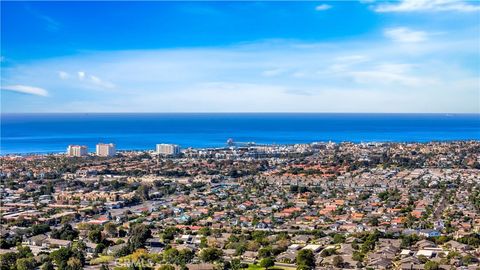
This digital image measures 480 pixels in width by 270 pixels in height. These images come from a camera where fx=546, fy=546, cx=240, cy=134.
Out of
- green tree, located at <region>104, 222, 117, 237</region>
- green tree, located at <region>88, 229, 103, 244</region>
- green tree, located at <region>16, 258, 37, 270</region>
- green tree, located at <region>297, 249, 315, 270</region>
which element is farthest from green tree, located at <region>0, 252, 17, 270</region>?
green tree, located at <region>297, 249, 315, 270</region>

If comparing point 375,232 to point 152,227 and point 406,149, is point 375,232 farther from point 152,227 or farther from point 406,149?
point 406,149

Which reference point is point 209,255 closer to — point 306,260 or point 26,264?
point 306,260

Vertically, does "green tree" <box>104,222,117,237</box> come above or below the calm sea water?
below

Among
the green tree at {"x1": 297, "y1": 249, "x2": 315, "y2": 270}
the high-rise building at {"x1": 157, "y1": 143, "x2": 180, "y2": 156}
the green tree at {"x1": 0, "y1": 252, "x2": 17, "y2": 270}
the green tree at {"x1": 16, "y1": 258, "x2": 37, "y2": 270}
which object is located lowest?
the green tree at {"x1": 0, "y1": 252, "x2": 17, "y2": 270}

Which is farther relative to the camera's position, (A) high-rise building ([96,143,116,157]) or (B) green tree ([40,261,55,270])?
(A) high-rise building ([96,143,116,157])

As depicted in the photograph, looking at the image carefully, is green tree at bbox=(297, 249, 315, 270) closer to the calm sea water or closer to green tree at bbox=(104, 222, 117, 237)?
green tree at bbox=(104, 222, 117, 237)

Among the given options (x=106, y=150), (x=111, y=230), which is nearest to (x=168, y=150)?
(x=106, y=150)

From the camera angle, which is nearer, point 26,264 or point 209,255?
point 26,264

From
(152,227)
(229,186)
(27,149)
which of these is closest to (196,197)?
(229,186)

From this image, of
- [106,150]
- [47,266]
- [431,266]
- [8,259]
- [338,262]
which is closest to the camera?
[431,266]

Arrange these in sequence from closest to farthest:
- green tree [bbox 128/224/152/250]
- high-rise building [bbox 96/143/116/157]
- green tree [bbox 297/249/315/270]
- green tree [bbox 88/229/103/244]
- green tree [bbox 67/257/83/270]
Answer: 1. green tree [bbox 67/257/83/270]
2. green tree [bbox 297/249/315/270]
3. green tree [bbox 128/224/152/250]
4. green tree [bbox 88/229/103/244]
5. high-rise building [bbox 96/143/116/157]

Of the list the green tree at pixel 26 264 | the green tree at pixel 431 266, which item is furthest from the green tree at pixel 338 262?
the green tree at pixel 26 264
